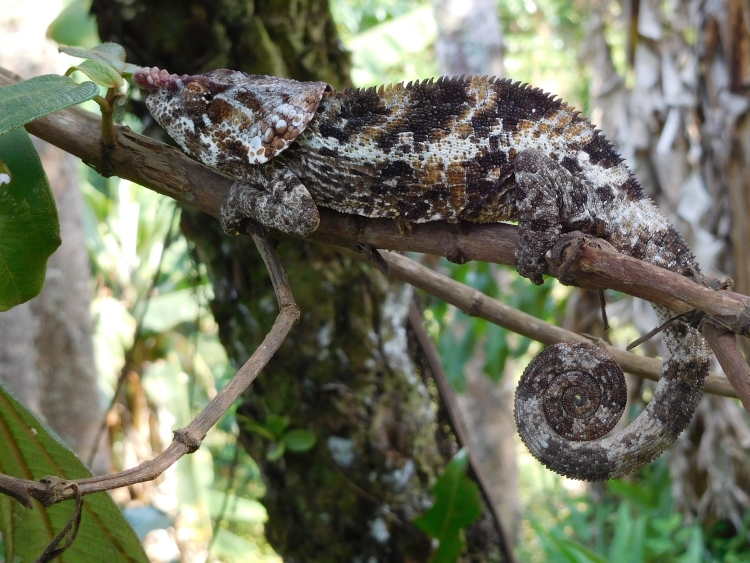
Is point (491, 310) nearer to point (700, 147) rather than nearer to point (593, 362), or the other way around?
point (593, 362)

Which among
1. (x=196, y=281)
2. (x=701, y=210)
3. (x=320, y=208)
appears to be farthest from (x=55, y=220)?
(x=701, y=210)

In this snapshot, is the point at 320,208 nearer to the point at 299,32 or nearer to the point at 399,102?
the point at 399,102

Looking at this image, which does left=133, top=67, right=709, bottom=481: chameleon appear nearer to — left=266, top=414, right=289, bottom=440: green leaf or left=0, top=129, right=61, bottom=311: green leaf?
left=0, top=129, right=61, bottom=311: green leaf

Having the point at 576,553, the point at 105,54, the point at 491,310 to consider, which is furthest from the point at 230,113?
the point at 576,553

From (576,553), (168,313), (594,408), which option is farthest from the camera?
(168,313)

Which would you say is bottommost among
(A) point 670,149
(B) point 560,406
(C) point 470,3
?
(B) point 560,406

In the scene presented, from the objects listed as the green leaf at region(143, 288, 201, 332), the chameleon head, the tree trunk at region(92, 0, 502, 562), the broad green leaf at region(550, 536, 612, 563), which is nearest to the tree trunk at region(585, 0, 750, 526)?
the broad green leaf at region(550, 536, 612, 563)
